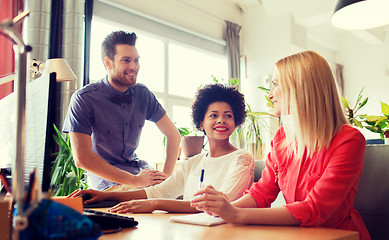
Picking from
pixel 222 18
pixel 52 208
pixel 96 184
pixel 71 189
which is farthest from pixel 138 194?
pixel 222 18

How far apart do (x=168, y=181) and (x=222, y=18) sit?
431 cm

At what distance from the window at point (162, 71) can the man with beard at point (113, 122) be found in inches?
72.9

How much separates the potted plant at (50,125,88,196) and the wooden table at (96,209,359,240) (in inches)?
78.1

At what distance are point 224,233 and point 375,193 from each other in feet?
2.22

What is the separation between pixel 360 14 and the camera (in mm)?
2830

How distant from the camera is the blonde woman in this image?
37.3 inches

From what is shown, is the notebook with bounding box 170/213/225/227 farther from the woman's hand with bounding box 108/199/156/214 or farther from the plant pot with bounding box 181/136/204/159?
the plant pot with bounding box 181/136/204/159

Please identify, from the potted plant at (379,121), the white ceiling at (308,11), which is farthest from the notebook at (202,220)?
the white ceiling at (308,11)

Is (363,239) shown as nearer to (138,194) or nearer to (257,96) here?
(138,194)

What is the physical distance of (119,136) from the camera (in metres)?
2.08

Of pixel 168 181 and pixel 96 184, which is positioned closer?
pixel 168 181

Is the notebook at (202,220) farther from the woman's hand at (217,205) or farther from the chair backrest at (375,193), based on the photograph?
the chair backrest at (375,193)

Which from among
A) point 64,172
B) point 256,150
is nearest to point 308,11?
point 256,150

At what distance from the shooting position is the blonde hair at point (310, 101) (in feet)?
3.64
